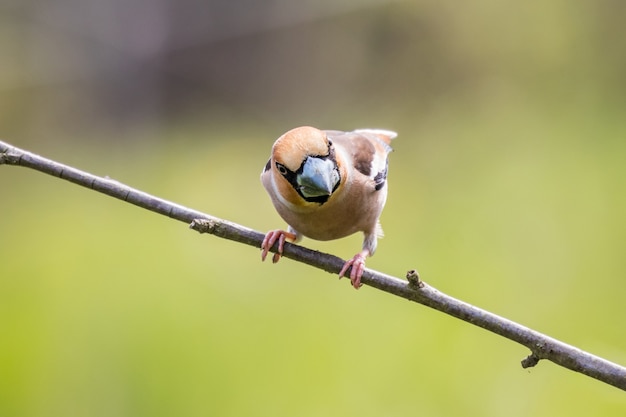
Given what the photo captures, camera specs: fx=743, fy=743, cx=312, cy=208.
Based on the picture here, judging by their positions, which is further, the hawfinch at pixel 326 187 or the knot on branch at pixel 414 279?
the hawfinch at pixel 326 187

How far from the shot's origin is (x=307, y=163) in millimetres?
1833

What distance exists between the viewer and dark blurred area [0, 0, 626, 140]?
491 centimetres

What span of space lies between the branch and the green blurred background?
1859mm

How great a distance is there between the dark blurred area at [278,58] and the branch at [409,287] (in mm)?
3332

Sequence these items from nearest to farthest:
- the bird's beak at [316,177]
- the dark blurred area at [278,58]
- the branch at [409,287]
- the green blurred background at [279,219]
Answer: the branch at [409,287]
the bird's beak at [316,177]
the green blurred background at [279,219]
the dark blurred area at [278,58]

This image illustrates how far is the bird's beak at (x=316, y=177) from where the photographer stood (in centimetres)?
183

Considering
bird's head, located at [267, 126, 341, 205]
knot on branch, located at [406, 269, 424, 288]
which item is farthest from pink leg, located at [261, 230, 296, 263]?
knot on branch, located at [406, 269, 424, 288]

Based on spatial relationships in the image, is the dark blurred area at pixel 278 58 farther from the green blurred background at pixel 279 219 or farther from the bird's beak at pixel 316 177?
the bird's beak at pixel 316 177

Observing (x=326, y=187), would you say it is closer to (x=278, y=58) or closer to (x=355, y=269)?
(x=355, y=269)

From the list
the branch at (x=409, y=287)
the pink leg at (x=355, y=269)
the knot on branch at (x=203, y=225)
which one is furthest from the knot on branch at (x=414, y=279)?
the knot on branch at (x=203, y=225)

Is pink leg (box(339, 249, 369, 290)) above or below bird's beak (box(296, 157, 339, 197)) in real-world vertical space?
below

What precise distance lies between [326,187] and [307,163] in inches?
3.0

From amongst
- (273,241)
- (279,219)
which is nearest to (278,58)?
(279,219)

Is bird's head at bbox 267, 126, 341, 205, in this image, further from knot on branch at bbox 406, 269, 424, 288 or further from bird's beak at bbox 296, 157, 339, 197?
knot on branch at bbox 406, 269, 424, 288
